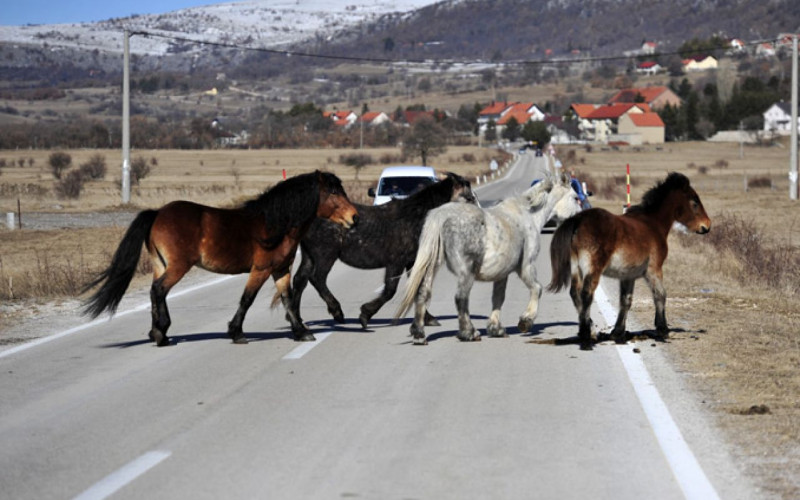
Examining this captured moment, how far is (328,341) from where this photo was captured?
1283 cm

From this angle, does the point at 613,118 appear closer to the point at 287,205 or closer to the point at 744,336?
the point at 744,336

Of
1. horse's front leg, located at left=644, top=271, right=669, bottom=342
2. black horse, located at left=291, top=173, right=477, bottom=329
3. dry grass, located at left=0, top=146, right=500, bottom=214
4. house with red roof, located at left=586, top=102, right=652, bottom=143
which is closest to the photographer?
horse's front leg, located at left=644, top=271, right=669, bottom=342

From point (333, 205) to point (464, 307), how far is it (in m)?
1.87

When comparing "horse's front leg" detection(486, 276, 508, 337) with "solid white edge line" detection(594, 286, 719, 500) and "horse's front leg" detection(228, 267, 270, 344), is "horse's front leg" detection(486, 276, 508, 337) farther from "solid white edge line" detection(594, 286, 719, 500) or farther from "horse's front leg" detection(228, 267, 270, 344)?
"horse's front leg" detection(228, 267, 270, 344)

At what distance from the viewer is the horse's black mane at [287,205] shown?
40.8 ft

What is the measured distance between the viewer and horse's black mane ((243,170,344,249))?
1242cm

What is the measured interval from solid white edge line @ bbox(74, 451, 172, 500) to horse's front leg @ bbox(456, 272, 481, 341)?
16.5ft

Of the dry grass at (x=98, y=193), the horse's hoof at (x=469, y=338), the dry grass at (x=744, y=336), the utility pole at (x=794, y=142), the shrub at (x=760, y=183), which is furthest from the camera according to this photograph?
the shrub at (x=760, y=183)

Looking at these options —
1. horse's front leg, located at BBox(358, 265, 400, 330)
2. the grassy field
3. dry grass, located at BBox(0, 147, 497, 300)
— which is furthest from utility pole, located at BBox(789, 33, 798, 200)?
horse's front leg, located at BBox(358, 265, 400, 330)

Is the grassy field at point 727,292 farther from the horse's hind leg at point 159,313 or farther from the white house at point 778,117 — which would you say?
the white house at point 778,117

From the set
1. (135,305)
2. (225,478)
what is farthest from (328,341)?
(225,478)

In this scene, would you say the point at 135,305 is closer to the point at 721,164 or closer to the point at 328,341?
the point at 328,341

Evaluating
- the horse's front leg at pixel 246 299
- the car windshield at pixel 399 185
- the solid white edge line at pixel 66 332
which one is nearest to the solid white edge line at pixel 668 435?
the horse's front leg at pixel 246 299

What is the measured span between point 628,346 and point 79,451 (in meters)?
6.38
